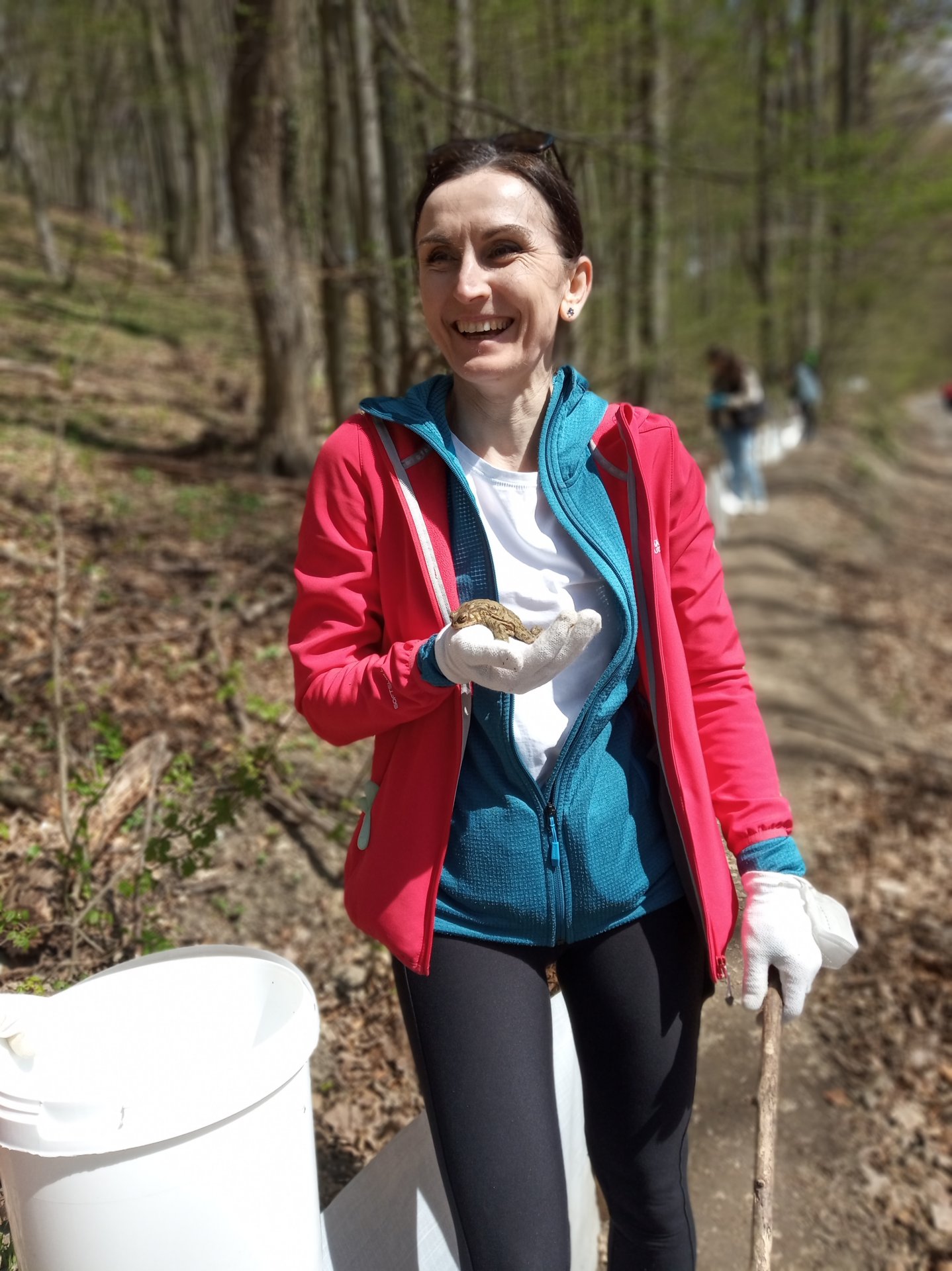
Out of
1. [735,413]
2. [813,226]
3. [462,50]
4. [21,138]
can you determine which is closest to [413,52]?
[462,50]

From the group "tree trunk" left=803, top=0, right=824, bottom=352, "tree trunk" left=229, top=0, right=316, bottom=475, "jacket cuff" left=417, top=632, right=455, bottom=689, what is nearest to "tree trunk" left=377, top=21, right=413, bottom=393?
"tree trunk" left=229, top=0, right=316, bottom=475

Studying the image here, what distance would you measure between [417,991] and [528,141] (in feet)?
4.95

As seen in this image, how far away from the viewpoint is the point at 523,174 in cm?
180

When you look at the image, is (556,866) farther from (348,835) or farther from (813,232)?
(813,232)

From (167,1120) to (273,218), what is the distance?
22.1ft

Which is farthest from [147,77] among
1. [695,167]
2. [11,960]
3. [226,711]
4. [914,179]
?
[11,960]

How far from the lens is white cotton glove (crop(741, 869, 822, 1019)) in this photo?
176 centimetres

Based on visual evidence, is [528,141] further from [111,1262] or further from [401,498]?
Result: [111,1262]

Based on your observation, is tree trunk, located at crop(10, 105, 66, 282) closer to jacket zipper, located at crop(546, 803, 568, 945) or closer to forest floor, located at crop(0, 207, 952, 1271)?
forest floor, located at crop(0, 207, 952, 1271)

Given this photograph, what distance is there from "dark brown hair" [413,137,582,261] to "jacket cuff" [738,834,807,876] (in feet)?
3.67

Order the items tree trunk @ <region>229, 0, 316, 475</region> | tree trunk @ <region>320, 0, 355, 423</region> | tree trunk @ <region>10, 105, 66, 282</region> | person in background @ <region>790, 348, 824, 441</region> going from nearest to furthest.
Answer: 1. tree trunk @ <region>229, 0, 316, 475</region>
2. tree trunk @ <region>320, 0, 355, 423</region>
3. tree trunk @ <region>10, 105, 66, 282</region>
4. person in background @ <region>790, 348, 824, 441</region>

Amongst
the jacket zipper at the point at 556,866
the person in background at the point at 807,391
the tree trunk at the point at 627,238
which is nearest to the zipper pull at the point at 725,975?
the jacket zipper at the point at 556,866

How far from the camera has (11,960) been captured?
8.86 feet

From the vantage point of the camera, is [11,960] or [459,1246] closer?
[459,1246]
